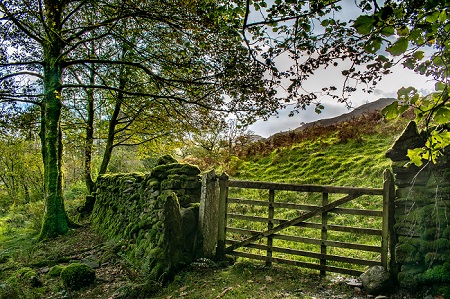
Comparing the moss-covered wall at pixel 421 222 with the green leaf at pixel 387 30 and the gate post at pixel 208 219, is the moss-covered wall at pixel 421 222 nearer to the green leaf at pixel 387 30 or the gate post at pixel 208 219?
the green leaf at pixel 387 30

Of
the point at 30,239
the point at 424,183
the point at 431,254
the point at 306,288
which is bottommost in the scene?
the point at 30,239

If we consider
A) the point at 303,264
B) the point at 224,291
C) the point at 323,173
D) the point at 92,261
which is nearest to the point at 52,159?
the point at 92,261

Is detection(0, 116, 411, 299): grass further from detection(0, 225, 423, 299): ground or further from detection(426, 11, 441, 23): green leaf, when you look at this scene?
detection(426, 11, 441, 23): green leaf

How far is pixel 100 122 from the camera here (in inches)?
576

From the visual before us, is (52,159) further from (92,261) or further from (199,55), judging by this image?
(199,55)

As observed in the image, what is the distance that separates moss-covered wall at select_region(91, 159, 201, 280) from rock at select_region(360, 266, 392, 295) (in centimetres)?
315

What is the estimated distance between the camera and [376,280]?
15.0 ft

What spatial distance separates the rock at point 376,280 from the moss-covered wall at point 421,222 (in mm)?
Answer: 190

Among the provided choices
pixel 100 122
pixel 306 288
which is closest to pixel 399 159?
pixel 306 288

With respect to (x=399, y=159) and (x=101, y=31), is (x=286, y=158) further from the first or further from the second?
(x=101, y=31)

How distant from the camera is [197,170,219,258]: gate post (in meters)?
6.04

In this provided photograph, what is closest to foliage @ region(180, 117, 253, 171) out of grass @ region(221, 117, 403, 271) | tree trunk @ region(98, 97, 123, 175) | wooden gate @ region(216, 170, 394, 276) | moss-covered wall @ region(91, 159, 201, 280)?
grass @ region(221, 117, 403, 271)

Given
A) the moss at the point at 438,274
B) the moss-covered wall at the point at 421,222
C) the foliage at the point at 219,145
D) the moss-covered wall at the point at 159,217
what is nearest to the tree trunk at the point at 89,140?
the foliage at the point at 219,145

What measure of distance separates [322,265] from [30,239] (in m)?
9.63
